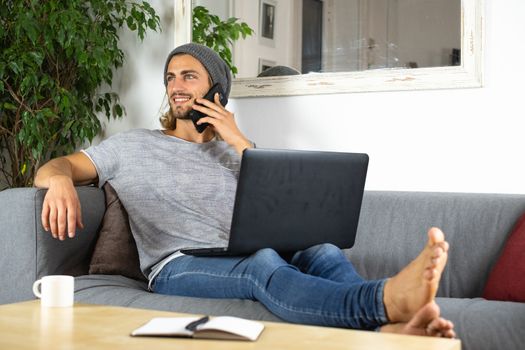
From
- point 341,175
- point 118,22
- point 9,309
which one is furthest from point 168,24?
point 9,309

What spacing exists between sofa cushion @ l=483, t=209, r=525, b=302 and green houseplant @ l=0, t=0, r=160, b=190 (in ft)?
5.71

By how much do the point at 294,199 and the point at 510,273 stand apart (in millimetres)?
713

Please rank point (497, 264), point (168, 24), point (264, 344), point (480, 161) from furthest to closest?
point (168, 24) → point (480, 161) → point (497, 264) → point (264, 344)

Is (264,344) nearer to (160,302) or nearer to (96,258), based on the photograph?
(160,302)

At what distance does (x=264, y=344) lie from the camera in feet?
4.56

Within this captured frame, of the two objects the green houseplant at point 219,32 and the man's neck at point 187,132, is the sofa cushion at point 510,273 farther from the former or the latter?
the green houseplant at point 219,32

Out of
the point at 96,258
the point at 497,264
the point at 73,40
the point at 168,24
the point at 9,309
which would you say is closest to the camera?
the point at 9,309

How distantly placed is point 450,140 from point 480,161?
0.13 m

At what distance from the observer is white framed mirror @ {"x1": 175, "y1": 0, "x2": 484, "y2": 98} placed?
2867mm

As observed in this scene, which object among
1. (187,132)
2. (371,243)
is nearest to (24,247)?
(187,132)

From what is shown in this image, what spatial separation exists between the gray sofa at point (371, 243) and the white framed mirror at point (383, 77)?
44cm

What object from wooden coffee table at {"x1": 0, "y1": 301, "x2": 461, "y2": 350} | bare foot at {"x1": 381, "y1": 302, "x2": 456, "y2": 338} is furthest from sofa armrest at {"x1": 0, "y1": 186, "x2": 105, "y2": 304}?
bare foot at {"x1": 381, "y1": 302, "x2": 456, "y2": 338}

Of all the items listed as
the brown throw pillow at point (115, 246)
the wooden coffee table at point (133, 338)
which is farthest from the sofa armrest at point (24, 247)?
the wooden coffee table at point (133, 338)

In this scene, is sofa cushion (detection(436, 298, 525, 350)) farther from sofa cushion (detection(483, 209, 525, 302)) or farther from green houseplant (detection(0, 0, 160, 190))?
green houseplant (detection(0, 0, 160, 190))
